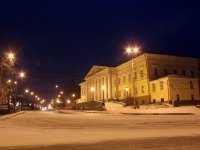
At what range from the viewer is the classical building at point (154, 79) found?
68.6m

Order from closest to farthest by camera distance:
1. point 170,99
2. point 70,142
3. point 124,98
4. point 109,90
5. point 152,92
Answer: point 70,142
point 170,99
point 152,92
point 124,98
point 109,90

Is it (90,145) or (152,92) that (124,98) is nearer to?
(152,92)

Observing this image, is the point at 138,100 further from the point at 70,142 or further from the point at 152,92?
the point at 70,142

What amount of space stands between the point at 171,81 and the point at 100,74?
38.6m

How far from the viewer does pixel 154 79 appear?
248ft

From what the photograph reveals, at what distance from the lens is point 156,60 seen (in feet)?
250

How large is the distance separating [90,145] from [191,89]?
208 ft

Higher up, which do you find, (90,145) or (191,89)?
(191,89)

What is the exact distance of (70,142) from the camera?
11336 mm

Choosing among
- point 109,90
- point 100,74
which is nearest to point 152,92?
point 109,90

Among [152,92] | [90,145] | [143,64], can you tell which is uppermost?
[143,64]

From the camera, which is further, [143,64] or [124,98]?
[124,98]

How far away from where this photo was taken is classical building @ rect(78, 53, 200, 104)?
68562 millimetres

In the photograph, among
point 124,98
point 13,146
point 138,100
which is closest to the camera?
point 13,146
